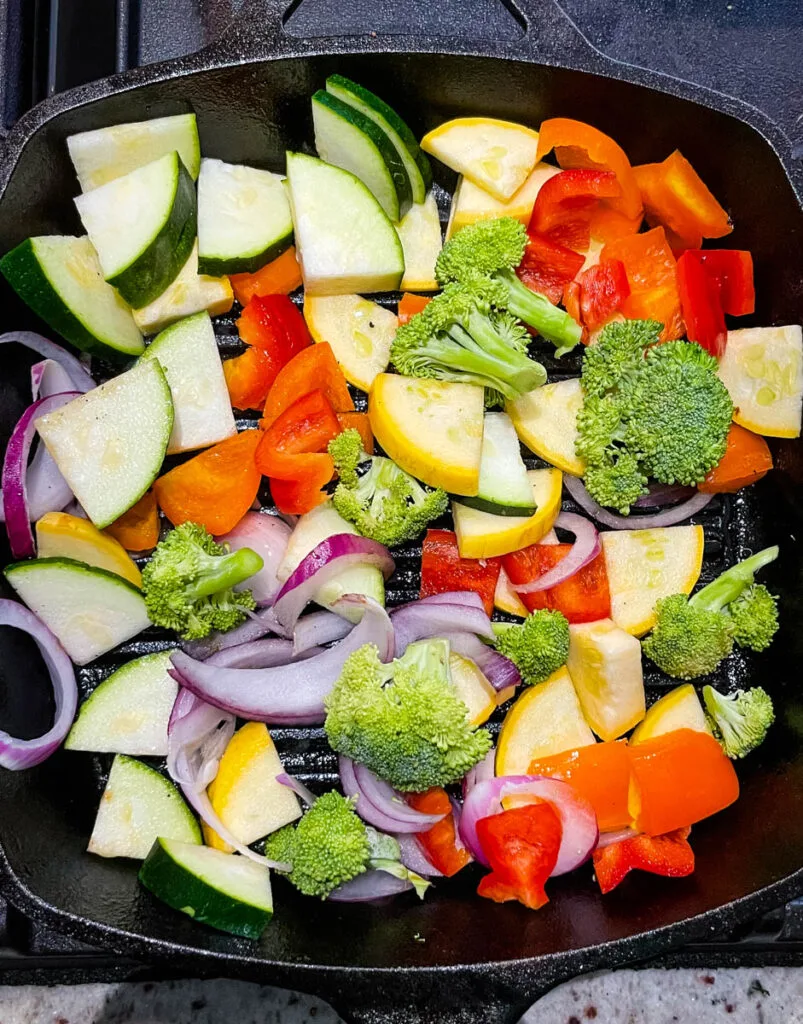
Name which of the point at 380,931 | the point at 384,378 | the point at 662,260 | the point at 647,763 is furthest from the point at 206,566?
the point at 662,260

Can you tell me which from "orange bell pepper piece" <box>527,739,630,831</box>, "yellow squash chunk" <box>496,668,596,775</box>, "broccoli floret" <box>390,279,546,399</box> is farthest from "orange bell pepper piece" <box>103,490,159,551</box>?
"orange bell pepper piece" <box>527,739,630,831</box>

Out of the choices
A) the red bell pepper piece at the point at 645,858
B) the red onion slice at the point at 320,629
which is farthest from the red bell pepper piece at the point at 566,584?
the red bell pepper piece at the point at 645,858

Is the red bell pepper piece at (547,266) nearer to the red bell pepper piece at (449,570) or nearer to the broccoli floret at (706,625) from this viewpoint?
the red bell pepper piece at (449,570)

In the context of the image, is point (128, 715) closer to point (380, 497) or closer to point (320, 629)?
point (320, 629)

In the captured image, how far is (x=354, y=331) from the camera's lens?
2311mm

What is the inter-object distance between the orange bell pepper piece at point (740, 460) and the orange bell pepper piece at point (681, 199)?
54 cm

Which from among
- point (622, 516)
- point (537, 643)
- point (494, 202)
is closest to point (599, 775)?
point (537, 643)

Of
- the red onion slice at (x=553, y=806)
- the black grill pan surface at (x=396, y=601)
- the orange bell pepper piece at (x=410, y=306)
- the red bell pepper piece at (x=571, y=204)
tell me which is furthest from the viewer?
the orange bell pepper piece at (x=410, y=306)

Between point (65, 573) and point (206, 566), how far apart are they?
347 mm

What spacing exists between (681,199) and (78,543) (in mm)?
1781

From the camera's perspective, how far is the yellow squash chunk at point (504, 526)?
217 cm

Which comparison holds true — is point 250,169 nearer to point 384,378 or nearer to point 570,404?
point 384,378

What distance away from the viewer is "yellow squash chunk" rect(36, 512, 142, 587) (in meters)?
2.13

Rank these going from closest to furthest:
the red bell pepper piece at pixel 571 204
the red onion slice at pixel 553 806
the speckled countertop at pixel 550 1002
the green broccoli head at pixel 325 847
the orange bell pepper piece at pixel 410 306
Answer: the green broccoli head at pixel 325 847 → the red onion slice at pixel 553 806 → the red bell pepper piece at pixel 571 204 → the orange bell pepper piece at pixel 410 306 → the speckled countertop at pixel 550 1002
